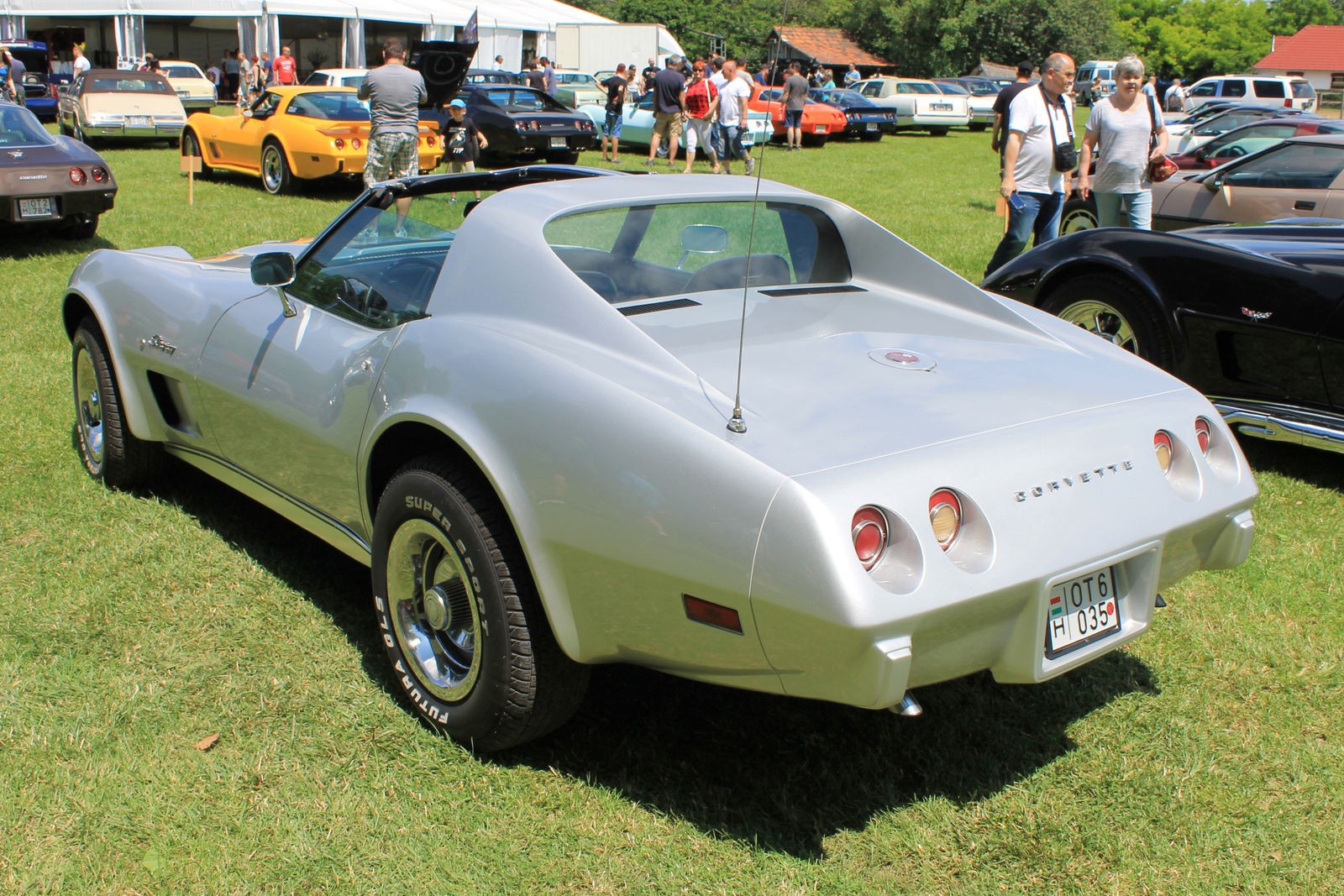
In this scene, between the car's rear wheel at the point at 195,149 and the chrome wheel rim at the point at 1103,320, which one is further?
the car's rear wheel at the point at 195,149

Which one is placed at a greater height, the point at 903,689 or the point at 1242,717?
the point at 903,689

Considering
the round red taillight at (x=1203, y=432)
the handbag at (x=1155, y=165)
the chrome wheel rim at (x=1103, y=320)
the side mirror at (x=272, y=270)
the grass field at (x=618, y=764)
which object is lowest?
the grass field at (x=618, y=764)

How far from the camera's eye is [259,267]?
3.20 m

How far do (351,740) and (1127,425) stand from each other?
201 cm

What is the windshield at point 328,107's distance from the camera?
12828 millimetres

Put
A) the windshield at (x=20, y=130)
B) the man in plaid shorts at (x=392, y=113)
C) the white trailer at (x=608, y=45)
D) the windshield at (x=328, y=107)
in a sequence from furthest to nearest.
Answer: the white trailer at (x=608, y=45)
the windshield at (x=328, y=107)
the man in plaid shorts at (x=392, y=113)
the windshield at (x=20, y=130)

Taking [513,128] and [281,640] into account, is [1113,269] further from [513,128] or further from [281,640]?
[513,128]

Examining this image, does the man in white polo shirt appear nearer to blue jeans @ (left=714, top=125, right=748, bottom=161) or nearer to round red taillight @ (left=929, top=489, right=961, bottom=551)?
round red taillight @ (left=929, top=489, right=961, bottom=551)

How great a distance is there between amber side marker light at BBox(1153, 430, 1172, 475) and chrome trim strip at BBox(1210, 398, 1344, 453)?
2.20 meters

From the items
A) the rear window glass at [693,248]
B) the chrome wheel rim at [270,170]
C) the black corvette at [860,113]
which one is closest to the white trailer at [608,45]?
the black corvette at [860,113]

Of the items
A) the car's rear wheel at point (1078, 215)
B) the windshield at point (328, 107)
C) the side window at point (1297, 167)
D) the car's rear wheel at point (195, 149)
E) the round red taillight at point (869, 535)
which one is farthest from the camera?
the car's rear wheel at point (195, 149)

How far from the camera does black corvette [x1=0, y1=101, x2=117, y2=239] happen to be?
8.85 metres

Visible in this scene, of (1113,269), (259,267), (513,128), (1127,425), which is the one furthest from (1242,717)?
(513,128)

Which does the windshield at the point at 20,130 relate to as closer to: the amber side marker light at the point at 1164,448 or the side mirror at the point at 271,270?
the side mirror at the point at 271,270
